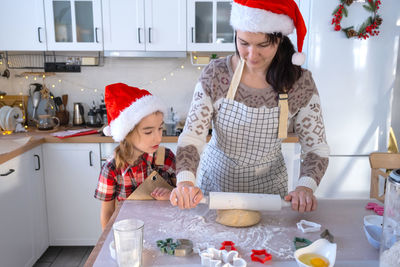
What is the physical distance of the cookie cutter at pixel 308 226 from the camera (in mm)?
954

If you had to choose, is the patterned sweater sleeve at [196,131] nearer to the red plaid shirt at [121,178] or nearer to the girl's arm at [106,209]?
the red plaid shirt at [121,178]

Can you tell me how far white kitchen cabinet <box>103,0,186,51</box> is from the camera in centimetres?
238

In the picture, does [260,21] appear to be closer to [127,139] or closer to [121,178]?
[127,139]

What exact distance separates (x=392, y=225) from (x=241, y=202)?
392 millimetres

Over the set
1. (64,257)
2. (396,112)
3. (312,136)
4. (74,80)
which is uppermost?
(74,80)

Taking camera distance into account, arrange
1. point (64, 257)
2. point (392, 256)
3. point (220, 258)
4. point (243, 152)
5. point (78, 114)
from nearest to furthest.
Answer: point (392, 256) → point (220, 258) → point (243, 152) → point (64, 257) → point (78, 114)

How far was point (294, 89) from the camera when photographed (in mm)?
1164

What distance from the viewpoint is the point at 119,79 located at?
279cm

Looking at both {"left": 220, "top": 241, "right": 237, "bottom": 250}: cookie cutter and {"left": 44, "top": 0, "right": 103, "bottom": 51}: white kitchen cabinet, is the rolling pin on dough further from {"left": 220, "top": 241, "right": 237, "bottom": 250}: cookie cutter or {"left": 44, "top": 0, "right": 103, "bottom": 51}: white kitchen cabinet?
{"left": 44, "top": 0, "right": 103, "bottom": 51}: white kitchen cabinet

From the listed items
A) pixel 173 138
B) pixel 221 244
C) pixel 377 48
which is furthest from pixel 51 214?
pixel 377 48

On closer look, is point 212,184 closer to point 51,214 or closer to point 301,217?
point 301,217

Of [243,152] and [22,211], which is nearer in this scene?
[243,152]

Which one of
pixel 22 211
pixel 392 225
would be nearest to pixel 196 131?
pixel 392 225

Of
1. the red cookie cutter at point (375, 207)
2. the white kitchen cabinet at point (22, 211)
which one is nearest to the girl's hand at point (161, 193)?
the red cookie cutter at point (375, 207)
